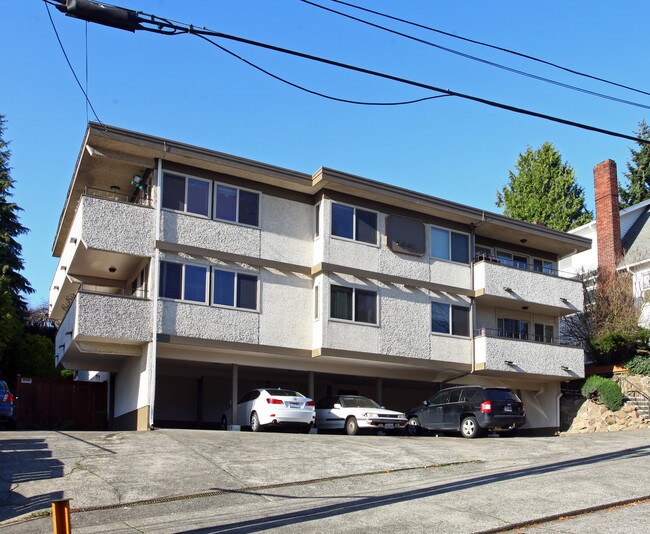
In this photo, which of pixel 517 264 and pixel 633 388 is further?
pixel 517 264

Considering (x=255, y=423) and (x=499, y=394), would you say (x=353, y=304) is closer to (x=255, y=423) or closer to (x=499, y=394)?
(x=255, y=423)

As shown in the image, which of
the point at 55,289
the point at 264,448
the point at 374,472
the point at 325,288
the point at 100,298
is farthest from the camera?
the point at 55,289

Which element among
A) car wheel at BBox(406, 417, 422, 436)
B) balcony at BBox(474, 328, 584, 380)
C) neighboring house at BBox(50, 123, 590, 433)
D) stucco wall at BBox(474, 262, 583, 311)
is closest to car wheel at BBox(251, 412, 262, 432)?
neighboring house at BBox(50, 123, 590, 433)

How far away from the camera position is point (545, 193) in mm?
53719

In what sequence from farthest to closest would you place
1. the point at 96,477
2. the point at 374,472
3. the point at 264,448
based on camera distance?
the point at 264,448 < the point at 374,472 < the point at 96,477

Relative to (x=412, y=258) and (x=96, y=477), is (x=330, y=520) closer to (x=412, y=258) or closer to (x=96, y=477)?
(x=96, y=477)

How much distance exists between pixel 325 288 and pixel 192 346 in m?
4.61

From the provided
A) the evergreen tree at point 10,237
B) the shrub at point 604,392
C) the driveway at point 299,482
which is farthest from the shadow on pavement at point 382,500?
the evergreen tree at point 10,237

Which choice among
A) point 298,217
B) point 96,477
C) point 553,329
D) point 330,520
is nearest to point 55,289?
point 298,217

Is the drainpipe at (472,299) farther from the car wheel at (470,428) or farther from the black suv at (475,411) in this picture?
the car wheel at (470,428)

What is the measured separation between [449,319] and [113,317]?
1190 centimetres

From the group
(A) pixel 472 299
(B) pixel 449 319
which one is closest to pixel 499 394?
(B) pixel 449 319

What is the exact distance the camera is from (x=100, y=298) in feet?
70.1

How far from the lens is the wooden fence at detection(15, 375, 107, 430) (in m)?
24.8
